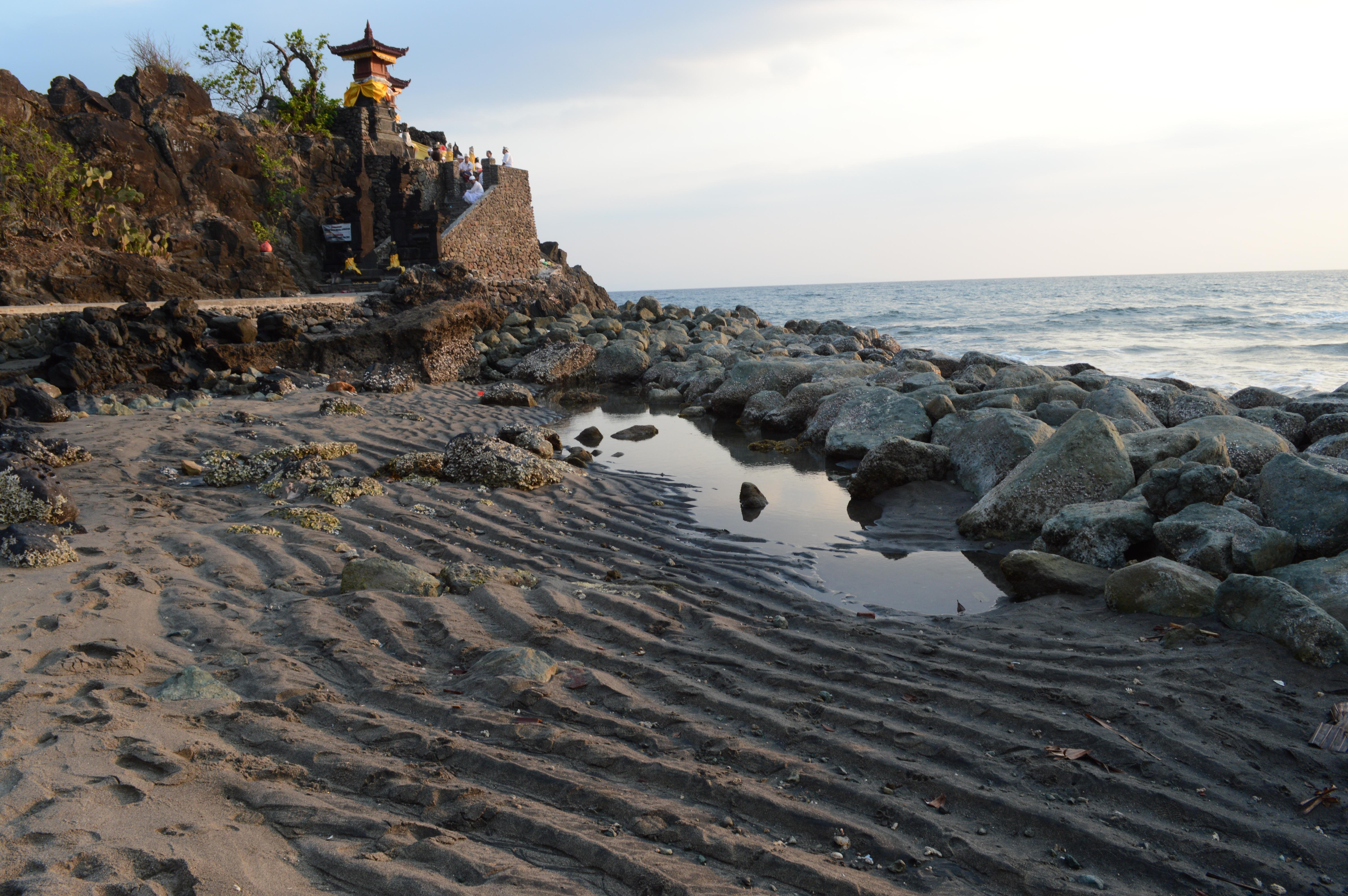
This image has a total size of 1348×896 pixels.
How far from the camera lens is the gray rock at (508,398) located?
12.2m

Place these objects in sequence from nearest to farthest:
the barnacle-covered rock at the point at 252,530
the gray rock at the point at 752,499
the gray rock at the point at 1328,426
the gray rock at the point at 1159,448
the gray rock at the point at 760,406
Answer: the barnacle-covered rock at the point at 252,530 → the gray rock at the point at 1159,448 → the gray rock at the point at 752,499 → the gray rock at the point at 1328,426 → the gray rock at the point at 760,406

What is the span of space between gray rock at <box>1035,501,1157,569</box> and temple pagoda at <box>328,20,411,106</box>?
29.3 meters

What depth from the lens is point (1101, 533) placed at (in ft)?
16.5

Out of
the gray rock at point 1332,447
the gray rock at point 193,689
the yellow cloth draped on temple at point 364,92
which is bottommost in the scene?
the gray rock at point 193,689

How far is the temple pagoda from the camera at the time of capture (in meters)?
28.0

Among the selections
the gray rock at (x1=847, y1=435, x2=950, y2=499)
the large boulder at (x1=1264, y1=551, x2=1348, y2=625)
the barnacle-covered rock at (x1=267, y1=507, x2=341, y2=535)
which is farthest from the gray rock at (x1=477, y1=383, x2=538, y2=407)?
the large boulder at (x1=1264, y1=551, x2=1348, y2=625)

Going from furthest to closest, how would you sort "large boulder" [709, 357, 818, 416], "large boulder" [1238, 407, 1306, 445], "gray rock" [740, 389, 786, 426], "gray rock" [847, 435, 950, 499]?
"large boulder" [709, 357, 818, 416], "gray rock" [740, 389, 786, 426], "large boulder" [1238, 407, 1306, 445], "gray rock" [847, 435, 950, 499]

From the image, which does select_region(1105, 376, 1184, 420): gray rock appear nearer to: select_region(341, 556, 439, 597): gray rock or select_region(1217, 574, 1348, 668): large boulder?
select_region(1217, 574, 1348, 668): large boulder

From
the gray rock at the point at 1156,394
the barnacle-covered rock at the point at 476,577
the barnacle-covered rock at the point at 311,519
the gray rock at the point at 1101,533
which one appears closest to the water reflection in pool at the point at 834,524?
the gray rock at the point at 1101,533

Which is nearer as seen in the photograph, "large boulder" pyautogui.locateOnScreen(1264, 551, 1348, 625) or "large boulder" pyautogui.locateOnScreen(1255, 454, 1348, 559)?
"large boulder" pyautogui.locateOnScreen(1264, 551, 1348, 625)

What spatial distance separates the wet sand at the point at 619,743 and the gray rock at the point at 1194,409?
6.02 metres

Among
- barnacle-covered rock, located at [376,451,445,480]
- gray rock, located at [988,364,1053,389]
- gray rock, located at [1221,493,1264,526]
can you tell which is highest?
gray rock, located at [988,364,1053,389]

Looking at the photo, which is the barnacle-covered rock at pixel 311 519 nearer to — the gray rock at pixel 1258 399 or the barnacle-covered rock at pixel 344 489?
the barnacle-covered rock at pixel 344 489

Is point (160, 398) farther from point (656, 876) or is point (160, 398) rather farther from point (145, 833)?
point (656, 876)
